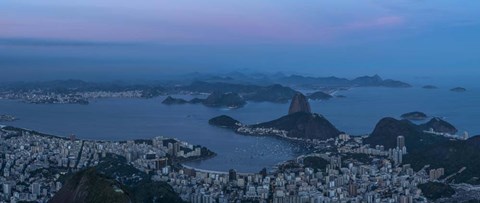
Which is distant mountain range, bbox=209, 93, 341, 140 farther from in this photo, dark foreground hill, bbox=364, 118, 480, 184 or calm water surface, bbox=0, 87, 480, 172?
dark foreground hill, bbox=364, 118, 480, 184

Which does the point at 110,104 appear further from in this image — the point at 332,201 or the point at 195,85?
the point at 332,201

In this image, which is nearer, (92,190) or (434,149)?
(92,190)

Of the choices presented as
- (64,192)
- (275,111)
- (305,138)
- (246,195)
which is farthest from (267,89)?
(64,192)

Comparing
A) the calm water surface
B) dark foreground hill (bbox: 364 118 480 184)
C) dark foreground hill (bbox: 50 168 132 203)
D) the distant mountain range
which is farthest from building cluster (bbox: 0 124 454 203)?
dark foreground hill (bbox: 50 168 132 203)

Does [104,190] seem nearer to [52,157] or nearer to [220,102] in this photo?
[52,157]

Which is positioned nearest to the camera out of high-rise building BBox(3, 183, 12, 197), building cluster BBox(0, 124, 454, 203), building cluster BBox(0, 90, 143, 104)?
building cluster BBox(0, 124, 454, 203)

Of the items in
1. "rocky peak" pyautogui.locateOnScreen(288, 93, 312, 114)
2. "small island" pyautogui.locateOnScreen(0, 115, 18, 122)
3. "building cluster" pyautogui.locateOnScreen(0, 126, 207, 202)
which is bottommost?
"small island" pyautogui.locateOnScreen(0, 115, 18, 122)

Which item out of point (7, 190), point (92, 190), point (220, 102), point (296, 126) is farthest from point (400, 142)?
point (220, 102)

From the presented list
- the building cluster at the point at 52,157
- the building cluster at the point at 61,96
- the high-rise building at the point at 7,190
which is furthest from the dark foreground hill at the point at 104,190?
the building cluster at the point at 61,96
